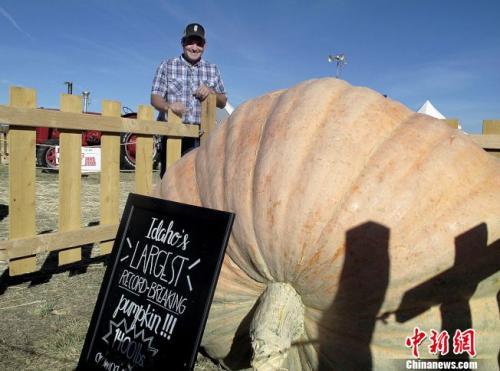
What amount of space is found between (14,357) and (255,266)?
4.66 feet

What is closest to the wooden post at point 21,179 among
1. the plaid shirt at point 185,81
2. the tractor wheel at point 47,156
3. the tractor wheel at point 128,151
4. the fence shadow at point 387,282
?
the plaid shirt at point 185,81

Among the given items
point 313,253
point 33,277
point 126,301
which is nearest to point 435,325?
point 313,253

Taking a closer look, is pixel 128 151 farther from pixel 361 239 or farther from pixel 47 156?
pixel 361 239

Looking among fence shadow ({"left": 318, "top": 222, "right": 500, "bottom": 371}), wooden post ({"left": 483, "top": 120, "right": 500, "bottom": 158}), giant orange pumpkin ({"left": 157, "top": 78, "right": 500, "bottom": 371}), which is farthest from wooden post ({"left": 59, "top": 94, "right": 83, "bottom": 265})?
wooden post ({"left": 483, "top": 120, "right": 500, "bottom": 158})

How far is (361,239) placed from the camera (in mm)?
1571

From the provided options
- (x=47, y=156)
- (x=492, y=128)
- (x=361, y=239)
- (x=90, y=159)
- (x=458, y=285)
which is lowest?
(x=458, y=285)

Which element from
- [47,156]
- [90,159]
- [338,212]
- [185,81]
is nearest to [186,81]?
[185,81]

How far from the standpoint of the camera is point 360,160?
1.68 metres

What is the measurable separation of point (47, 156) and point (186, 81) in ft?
27.9

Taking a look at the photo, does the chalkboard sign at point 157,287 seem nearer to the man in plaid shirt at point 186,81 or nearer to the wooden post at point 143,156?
the wooden post at point 143,156

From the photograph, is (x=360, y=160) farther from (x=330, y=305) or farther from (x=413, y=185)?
(x=330, y=305)

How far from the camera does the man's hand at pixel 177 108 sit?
173 inches

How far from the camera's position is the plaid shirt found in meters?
4.41

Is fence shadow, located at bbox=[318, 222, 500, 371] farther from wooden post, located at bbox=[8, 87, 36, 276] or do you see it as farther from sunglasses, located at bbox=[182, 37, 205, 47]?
sunglasses, located at bbox=[182, 37, 205, 47]
